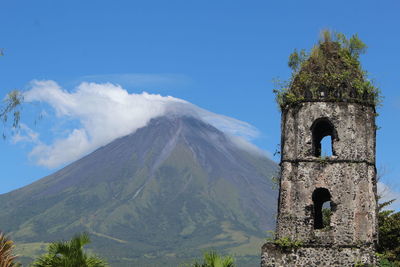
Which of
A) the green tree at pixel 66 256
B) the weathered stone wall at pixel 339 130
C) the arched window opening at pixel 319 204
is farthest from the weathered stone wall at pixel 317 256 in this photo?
the green tree at pixel 66 256

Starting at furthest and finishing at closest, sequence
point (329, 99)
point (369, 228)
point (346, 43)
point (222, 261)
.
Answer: point (346, 43), point (329, 99), point (369, 228), point (222, 261)

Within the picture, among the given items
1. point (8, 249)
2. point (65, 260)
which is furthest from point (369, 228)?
point (8, 249)

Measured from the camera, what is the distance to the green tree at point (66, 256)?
17188mm

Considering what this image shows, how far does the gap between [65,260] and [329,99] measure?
32.1 feet

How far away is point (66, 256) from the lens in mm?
17344

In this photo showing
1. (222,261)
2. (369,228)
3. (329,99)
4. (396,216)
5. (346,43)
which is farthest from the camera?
(396,216)

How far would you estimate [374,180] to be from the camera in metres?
20.6

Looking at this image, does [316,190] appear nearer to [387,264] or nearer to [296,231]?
[296,231]

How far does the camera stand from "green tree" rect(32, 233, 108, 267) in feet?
56.4

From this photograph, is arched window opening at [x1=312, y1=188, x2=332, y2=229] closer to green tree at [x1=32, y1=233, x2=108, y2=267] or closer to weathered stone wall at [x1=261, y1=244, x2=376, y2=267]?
weathered stone wall at [x1=261, y1=244, x2=376, y2=267]

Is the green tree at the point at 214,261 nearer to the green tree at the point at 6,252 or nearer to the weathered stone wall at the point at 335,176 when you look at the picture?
the weathered stone wall at the point at 335,176

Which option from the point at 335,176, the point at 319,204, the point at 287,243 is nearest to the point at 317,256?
the point at 287,243

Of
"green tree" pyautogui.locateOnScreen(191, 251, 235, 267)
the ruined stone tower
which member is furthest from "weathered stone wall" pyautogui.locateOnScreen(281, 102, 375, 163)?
"green tree" pyautogui.locateOnScreen(191, 251, 235, 267)

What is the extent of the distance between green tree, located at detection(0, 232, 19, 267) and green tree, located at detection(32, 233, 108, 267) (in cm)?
73
